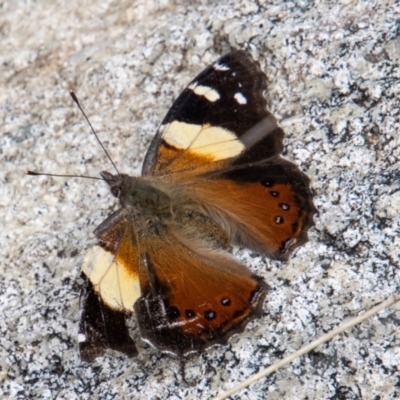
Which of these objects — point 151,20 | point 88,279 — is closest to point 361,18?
point 151,20

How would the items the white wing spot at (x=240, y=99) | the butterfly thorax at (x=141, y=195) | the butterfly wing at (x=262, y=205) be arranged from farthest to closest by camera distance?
the white wing spot at (x=240, y=99) < the butterfly thorax at (x=141, y=195) < the butterfly wing at (x=262, y=205)

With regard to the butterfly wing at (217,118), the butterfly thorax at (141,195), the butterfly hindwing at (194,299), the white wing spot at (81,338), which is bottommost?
the butterfly hindwing at (194,299)

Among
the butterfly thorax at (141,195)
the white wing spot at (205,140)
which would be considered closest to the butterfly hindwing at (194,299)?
the butterfly thorax at (141,195)

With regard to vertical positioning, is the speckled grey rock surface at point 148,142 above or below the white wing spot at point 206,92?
below

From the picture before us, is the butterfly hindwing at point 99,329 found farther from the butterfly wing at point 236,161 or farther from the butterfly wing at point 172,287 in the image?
the butterfly wing at point 236,161

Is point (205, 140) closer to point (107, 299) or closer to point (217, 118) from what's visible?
point (217, 118)

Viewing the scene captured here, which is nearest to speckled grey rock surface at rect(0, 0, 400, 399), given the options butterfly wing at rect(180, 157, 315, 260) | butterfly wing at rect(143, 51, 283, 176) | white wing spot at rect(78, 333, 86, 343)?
butterfly wing at rect(180, 157, 315, 260)

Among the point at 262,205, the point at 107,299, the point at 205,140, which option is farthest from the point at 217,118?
the point at 107,299
